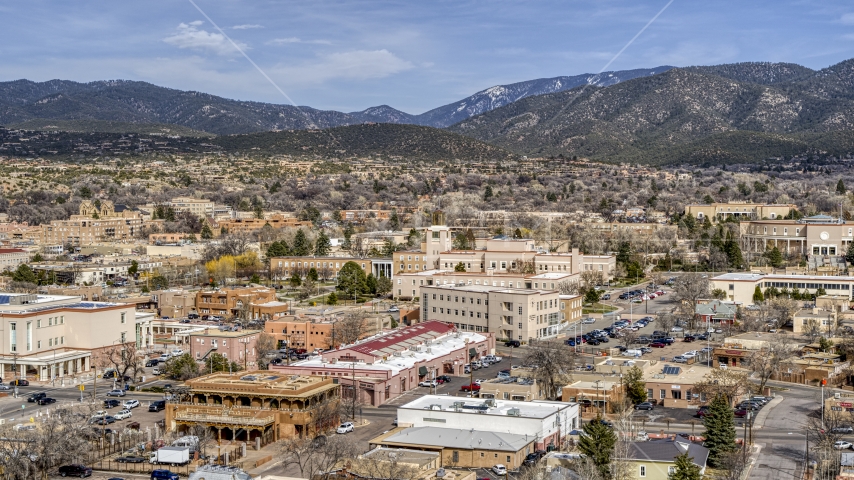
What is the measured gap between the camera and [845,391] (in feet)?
128

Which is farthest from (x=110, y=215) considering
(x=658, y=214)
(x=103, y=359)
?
(x=103, y=359)

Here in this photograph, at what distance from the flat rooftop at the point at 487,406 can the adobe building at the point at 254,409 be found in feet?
8.64

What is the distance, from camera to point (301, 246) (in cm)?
8406

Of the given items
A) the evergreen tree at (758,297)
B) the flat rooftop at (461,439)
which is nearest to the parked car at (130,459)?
the flat rooftop at (461,439)

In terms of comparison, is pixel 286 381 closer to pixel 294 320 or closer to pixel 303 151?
pixel 294 320

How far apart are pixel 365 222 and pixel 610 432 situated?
8264 cm

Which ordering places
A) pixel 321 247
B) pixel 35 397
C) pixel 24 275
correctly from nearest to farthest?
pixel 35 397
pixel 24 275
pixel 321 247

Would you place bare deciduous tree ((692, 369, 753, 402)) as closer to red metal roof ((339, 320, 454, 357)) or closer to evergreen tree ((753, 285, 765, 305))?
red metal roof ((339, 320, 454, 357))

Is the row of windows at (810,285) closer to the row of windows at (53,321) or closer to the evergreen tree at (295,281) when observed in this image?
the evergreen tree at (295,281)

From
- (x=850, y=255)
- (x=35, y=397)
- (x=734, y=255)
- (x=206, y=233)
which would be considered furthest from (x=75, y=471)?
(x=206, y=233)

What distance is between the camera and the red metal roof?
41.6m

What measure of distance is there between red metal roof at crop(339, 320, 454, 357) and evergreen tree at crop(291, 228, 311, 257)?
107 ft

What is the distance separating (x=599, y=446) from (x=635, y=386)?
10.1 m

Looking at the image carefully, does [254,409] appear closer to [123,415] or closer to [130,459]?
[130,459]
